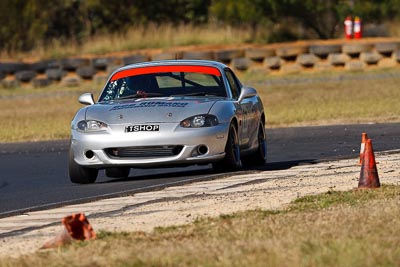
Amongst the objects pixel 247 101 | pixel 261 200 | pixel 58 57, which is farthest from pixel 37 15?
pixel 261 200

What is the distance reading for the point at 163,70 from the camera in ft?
49.5

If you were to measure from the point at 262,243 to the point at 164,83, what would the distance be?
23.1 ft

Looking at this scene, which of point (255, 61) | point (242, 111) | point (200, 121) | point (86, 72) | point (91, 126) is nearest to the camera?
point (200, 121)

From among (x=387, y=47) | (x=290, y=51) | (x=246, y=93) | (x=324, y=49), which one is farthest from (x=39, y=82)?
(x=246, y=93)

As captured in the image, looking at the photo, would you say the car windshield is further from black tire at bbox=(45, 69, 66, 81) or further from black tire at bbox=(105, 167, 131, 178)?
black tire at bbox=(45, 69, 66, 81)

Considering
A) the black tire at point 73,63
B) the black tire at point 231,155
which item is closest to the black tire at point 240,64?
the black tire at point 73,63

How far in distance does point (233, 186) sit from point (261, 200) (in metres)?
1.35

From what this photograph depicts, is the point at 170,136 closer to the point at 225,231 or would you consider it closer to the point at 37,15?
the point at 225,231

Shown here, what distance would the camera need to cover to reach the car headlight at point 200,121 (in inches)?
540

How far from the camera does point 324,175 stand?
1335 centimetres

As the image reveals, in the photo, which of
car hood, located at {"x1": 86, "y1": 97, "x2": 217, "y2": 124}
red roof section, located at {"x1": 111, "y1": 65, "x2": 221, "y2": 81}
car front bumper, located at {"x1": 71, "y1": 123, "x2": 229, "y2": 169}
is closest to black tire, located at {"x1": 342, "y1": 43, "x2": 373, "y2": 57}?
red roof section, located at {"x1": 111, "y1": 65, "x2": 221, "y2": 81}

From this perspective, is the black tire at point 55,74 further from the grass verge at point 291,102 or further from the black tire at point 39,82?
the grass verge at point 291,102

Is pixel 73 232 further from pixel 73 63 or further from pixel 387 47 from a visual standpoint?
pixel 73 63

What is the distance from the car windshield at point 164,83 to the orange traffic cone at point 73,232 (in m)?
5.93
